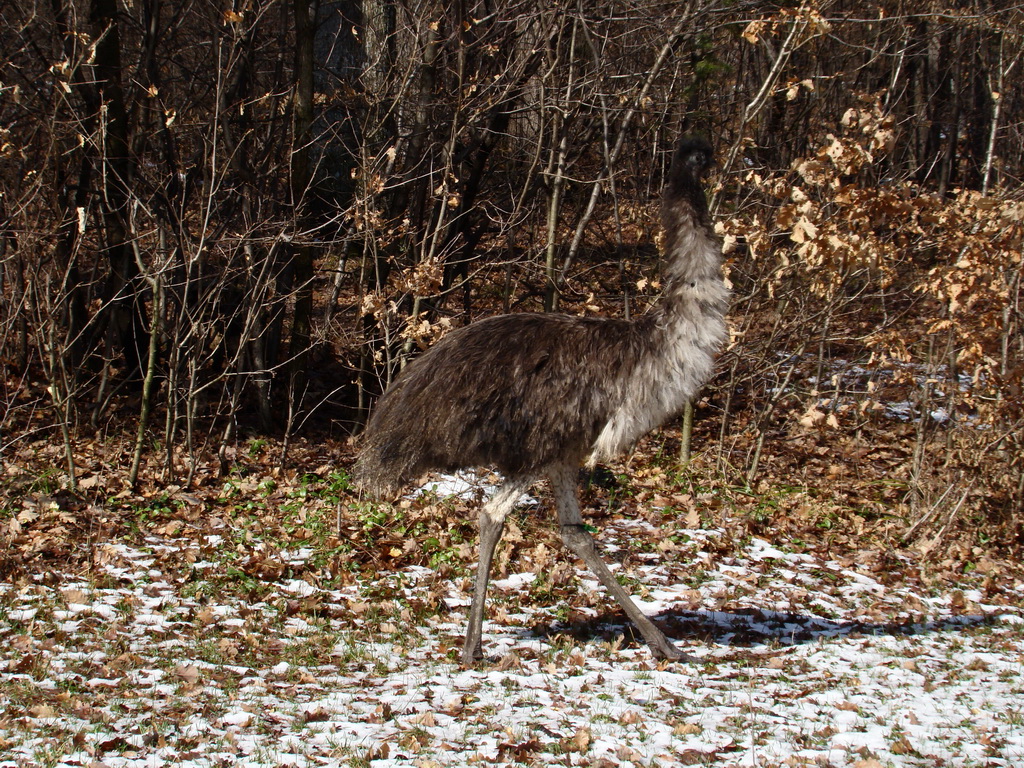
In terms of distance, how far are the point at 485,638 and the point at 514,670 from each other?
1.91ft

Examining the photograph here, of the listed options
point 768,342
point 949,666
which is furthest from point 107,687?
point 768,342

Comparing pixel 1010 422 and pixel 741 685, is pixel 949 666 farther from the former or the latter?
pixel 1010 422

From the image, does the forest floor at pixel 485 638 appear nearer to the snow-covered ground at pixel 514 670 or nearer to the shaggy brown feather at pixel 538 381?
the snow-covered ground at pixel 514 670

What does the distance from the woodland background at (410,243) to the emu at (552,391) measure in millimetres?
2012

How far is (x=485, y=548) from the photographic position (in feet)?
19.0

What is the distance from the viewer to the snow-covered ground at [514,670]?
4406 millimetres

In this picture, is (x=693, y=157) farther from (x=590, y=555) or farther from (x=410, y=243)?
(x=410, y=243)

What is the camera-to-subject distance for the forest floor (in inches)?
176

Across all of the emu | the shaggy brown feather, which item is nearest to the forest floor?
the emu

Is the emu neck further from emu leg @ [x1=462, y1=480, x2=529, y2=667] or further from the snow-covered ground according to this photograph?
the snow-covered ground

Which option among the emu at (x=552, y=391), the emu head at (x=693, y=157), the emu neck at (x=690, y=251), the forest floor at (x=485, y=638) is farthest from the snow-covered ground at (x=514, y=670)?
the emu head at (x=693, y=157)

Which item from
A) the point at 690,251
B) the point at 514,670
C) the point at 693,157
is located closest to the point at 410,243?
the point at 693,157

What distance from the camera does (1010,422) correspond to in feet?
26.6

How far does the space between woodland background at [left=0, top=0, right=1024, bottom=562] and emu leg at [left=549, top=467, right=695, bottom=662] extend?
8.50 feet
